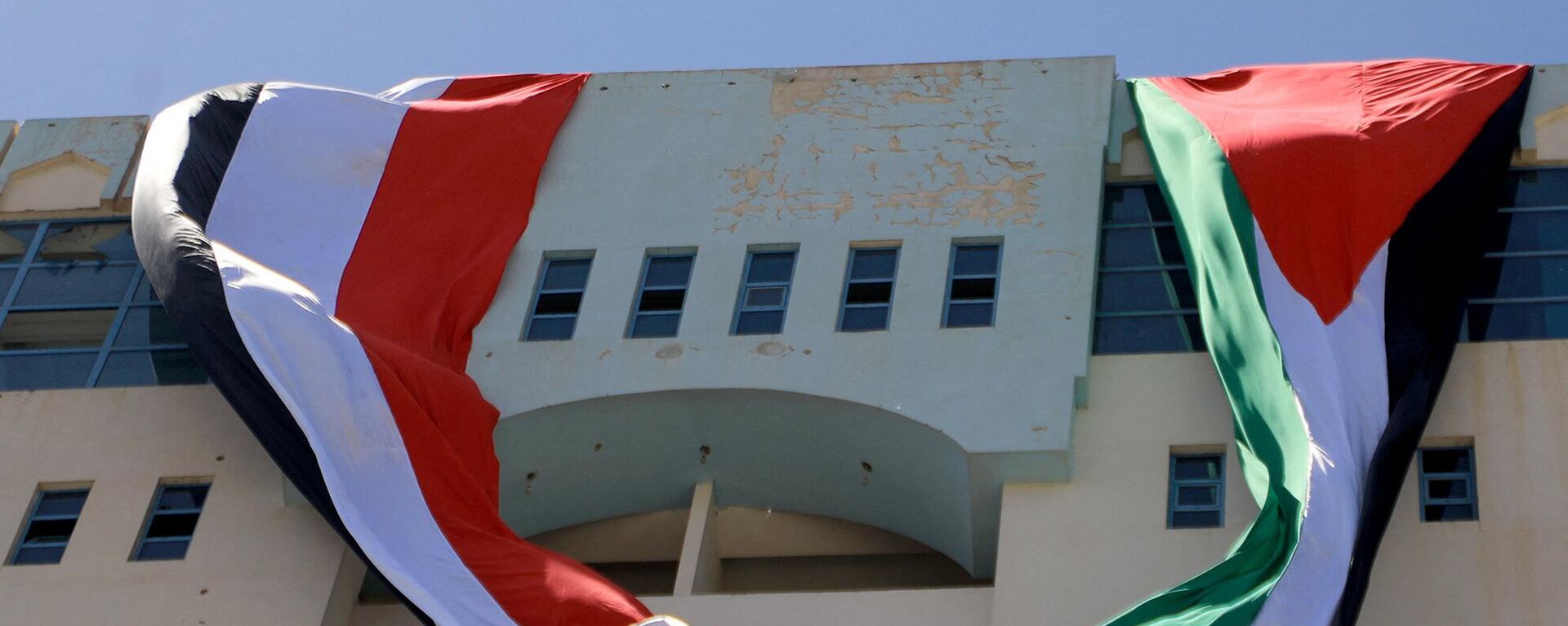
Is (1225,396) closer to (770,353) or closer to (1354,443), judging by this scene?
(1354,443)

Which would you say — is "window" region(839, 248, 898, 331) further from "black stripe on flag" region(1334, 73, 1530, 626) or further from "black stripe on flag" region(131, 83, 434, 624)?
"black stripe on flag" region(131, 83, 434, 624)

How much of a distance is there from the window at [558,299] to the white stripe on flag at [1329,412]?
21.0 feet

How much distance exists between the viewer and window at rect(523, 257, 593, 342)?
23422mm

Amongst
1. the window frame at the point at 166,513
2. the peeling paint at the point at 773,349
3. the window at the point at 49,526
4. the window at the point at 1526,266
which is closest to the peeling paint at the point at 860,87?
the peeling paint at the point at 773,349

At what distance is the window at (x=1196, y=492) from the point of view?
20859 millimetres

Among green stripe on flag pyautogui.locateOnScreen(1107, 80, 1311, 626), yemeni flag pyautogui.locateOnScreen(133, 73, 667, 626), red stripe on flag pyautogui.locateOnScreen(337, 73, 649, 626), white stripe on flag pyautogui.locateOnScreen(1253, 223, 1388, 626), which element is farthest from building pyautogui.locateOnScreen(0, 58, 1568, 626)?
white stripe on flag pyautogui.locateOnScreen(1253, 223, 1388, 626)

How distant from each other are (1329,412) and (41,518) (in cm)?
1158

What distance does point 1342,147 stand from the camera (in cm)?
2241

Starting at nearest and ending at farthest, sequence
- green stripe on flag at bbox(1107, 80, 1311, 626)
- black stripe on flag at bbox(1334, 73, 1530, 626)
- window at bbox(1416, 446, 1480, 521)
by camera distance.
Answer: green stripe on flag at bbox(1107, 80, 1311, 626)
black stripe on flag at bbox(1334, 73, 1530, 626)
window at bbox(1416, 446, 1480, 521)

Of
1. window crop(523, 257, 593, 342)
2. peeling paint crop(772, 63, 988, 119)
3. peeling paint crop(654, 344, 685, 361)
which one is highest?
peeling paint crop(772, 63, 988, 119)

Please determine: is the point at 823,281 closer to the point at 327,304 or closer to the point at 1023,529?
the point at 1023,529

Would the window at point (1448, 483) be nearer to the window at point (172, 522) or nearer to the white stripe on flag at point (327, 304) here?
the white stripe on flag at point (327, 304)

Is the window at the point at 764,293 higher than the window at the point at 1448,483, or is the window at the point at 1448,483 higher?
the window at the point at 764,293

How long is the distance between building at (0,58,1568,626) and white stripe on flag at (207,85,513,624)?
5.44 ft
